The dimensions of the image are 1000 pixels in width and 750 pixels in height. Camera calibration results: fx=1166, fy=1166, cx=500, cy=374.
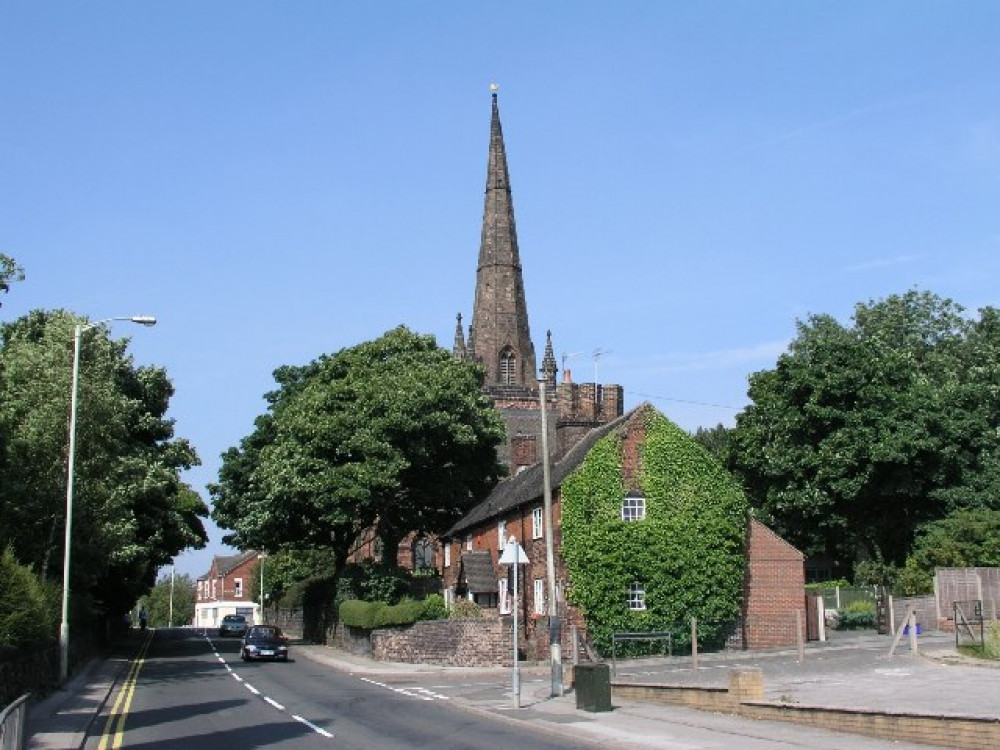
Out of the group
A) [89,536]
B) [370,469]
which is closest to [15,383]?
[89,536]

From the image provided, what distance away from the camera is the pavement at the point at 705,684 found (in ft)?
61.3

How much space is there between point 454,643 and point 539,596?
12.9 ft

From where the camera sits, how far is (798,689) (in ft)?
83.3

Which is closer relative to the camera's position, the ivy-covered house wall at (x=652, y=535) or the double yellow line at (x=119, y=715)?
the double yellow line at (x=119, y=715)

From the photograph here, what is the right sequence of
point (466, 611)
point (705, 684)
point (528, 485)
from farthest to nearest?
point (528, 485)
point (466, 611)
point (705, 684)

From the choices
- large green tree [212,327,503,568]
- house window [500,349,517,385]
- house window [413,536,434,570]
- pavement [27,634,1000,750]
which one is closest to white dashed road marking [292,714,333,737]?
pavement [27,634,1000,750]

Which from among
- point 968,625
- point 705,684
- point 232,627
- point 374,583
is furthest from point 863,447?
point 232,627

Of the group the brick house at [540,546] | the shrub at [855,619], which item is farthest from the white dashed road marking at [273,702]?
the shrub at [855,619]

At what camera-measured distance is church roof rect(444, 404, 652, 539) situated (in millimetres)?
41094

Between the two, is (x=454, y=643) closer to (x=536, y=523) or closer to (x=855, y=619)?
(x=536, y=523)

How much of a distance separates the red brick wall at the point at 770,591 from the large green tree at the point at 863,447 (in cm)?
1251

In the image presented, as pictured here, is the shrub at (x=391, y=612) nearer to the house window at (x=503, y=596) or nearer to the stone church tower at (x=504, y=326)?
the house window at (x=503, y=596)

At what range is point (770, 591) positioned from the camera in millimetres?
41938

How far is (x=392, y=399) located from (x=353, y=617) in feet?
30.3
